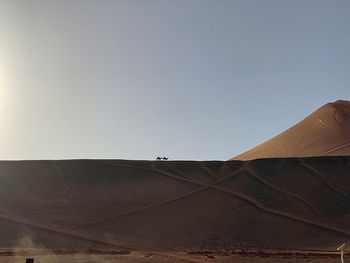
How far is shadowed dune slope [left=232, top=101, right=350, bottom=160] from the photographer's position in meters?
31.8

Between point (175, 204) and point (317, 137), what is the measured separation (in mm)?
22028

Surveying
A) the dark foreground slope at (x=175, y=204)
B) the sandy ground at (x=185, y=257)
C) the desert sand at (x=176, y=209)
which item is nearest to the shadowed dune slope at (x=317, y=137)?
the dark foreground slope at (x=175, y=204)

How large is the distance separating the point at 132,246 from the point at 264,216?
195 inches

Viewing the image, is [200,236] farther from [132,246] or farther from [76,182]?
[76,182]

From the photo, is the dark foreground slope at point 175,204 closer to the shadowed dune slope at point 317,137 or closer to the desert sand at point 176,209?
the desert sand at point 176,209

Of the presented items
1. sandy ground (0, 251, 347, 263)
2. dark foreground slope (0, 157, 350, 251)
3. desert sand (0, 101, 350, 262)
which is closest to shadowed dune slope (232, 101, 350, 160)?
dark foreground slope (0, 157, 350, 251)

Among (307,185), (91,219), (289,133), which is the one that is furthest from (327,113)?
(91,219)

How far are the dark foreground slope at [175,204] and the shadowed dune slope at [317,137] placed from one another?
15.2 metres

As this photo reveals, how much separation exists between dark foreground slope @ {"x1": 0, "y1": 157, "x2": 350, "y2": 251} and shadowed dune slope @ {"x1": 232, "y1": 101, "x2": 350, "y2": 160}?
1521cm

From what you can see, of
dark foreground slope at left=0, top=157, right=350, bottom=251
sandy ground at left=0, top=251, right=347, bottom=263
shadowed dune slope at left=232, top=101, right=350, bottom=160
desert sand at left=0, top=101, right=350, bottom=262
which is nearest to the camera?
sandy ground at left=0, top=251, right=347, bottom=263

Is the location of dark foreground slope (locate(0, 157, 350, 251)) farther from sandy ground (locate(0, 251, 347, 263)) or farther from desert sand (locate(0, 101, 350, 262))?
sandy ground (locate(0, 251, 347, 263))

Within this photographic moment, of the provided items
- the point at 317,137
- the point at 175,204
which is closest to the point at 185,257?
the point at 175,204

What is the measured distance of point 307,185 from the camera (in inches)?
646

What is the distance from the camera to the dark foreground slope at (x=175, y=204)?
554 inches
